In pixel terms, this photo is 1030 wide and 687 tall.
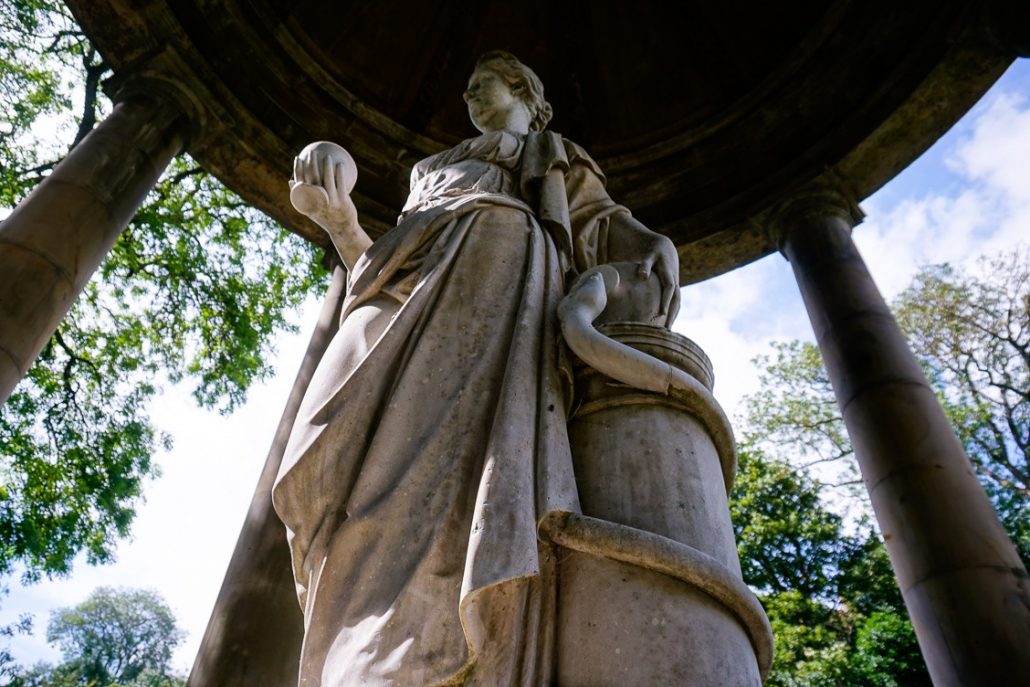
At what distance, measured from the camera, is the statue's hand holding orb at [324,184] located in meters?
3.25

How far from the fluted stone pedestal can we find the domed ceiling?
7183mm

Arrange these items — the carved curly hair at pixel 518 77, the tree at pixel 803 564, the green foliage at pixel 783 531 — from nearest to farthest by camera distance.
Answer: the carved curly hair at pixel 518 77 → the tree at pixel 803 564 → the green foliage at pixel 783 531

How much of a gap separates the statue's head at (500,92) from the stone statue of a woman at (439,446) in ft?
3.30

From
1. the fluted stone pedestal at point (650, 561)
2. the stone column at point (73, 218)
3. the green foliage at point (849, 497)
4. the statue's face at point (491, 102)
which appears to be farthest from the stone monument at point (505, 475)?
the green foliage at point (849, 497)

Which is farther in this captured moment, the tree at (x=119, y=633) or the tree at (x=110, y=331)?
the tree at (x=119, y=633)

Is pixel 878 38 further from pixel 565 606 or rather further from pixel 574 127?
pixel 565 606

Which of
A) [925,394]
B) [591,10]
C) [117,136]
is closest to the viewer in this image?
[925,394]

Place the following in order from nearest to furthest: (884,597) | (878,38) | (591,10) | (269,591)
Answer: (269,591) < (878,38) < (591,10) < (884,597)

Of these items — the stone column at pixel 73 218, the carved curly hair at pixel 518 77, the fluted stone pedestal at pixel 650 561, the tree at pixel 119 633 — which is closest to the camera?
the fluted stone pedestal at pixel 650 561

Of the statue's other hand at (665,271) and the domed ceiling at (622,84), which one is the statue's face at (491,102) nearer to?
the statue's other hand at (665,271)

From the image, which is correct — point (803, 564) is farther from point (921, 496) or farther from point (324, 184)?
point (324, 184)

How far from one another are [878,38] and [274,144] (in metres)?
7.48

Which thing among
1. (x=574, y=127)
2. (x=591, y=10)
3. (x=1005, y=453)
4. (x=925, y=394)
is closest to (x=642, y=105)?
(x=574, y=127)

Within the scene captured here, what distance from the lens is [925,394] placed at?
6.32 m
